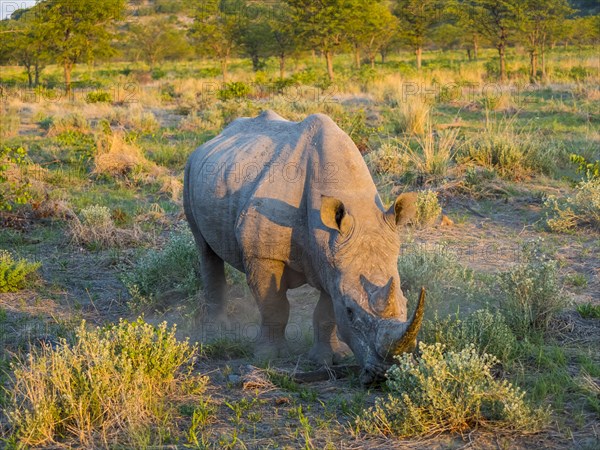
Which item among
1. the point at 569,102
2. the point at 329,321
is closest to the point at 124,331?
the point at 329,321

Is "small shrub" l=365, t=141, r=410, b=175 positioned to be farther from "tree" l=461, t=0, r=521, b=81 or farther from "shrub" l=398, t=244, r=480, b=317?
"tree" l=461, t=0, r=521, b=81

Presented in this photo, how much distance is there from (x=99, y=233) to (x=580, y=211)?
5770 mm

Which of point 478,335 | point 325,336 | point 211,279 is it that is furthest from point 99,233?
point 478,335

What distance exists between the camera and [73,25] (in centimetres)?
2467

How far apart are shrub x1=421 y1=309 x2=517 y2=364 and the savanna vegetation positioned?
2cm

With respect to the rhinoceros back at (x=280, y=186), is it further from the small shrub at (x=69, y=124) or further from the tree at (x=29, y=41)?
the tree at (x=29, y=41)

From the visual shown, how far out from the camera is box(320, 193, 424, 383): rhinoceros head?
4.05 meters

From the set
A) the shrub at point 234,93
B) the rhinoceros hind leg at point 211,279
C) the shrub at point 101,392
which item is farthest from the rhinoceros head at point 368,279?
the shrub at point 234,93

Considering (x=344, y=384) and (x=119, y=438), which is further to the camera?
(x=344, y=384)

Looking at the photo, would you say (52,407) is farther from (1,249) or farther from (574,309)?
(1,249)

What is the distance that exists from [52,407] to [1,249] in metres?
4.89

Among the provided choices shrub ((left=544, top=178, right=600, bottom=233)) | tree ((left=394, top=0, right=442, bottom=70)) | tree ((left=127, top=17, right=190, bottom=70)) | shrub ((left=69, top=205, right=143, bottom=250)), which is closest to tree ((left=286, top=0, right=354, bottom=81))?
tree ((left=394, top=0, right=442, bottom=70))

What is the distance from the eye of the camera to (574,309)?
594cm

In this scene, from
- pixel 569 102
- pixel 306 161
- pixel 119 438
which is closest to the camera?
pixel 119 438
